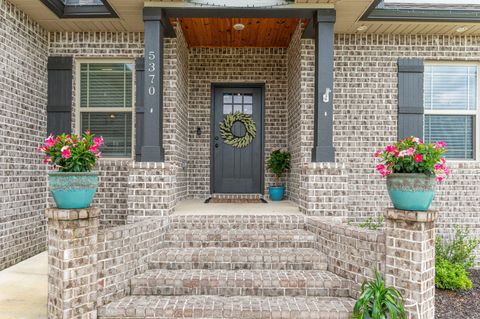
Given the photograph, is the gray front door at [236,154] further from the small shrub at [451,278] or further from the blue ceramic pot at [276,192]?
the small shrub at [451,278]

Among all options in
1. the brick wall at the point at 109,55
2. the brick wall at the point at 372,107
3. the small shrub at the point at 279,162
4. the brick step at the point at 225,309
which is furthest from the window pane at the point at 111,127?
the brick wall at the point at 372,107

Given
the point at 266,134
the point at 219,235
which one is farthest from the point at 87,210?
the point at 266,134

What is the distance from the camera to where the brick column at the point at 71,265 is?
296 cm

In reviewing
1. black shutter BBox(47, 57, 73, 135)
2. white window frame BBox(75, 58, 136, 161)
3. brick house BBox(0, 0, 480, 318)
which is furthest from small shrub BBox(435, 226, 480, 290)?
black shutter BBox(47, 57, 73, 135)

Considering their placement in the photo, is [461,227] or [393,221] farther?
[461,227]

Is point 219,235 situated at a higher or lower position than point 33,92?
lower

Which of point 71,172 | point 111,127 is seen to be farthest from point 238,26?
point 71,172

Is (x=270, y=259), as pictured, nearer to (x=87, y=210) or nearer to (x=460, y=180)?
(x=87, y=210)

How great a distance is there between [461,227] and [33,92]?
23.5ft

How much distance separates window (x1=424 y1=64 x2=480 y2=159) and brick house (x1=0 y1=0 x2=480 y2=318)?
0.02 metres

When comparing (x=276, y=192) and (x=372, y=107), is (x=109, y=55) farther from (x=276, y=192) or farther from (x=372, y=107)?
(x=372, y=107)

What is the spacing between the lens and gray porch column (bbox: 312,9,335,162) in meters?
4.68

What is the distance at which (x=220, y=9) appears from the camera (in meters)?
4.72

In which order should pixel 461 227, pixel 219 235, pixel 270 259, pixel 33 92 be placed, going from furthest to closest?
pixel 461 227 < pixel 33 92 < pixel 219 235 < pixel 270 259
